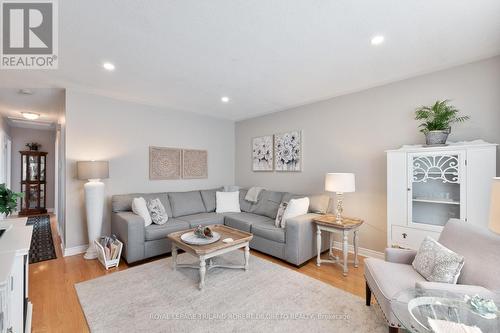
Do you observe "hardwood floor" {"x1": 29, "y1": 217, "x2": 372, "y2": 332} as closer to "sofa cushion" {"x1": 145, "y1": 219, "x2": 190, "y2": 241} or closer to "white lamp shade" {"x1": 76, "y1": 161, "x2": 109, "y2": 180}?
"sofa cushion" {"x1": 145, "y1": 219, "x2": 190, "y2": 241}

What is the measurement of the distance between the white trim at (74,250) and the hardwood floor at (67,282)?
0.07m

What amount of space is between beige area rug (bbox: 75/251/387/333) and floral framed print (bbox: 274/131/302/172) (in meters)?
1.93

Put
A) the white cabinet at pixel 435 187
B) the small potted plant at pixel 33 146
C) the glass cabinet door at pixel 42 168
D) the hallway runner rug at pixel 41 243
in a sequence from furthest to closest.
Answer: the glass cabinet door at pixel 42 168 → the small potted plant at pixel 33 146 → the hallway runner rug at pixel 41 243 → the white cabinet at pixel 435 187

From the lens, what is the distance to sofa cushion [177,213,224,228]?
361cm

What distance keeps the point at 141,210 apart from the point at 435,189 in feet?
12.0

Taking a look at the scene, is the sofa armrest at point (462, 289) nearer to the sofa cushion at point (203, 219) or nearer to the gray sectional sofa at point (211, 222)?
the gray sectional sofa at point (211, 222)

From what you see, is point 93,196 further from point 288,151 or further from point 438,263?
point 438,263

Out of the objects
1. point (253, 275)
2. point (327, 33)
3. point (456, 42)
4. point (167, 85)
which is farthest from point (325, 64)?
point (253, 275)

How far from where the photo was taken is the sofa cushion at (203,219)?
11.8 feet

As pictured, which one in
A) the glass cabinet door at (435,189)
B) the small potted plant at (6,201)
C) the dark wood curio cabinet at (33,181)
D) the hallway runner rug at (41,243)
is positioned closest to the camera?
the small potted plant at (6,201)

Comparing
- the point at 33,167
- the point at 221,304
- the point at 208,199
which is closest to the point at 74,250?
the point at 208,199

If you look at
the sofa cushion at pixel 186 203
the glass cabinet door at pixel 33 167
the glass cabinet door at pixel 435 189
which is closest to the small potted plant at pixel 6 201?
the sofa cushion at pixel 186 203

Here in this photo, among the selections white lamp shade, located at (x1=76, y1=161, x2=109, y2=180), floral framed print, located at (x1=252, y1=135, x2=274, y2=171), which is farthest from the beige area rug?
floral framed print, located at (x1=252, y1=135, x2=274, y2=171)

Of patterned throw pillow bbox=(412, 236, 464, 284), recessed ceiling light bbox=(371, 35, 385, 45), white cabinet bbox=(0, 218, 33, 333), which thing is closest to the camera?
white cabinet bbox=(0, 218, 33, 333)
